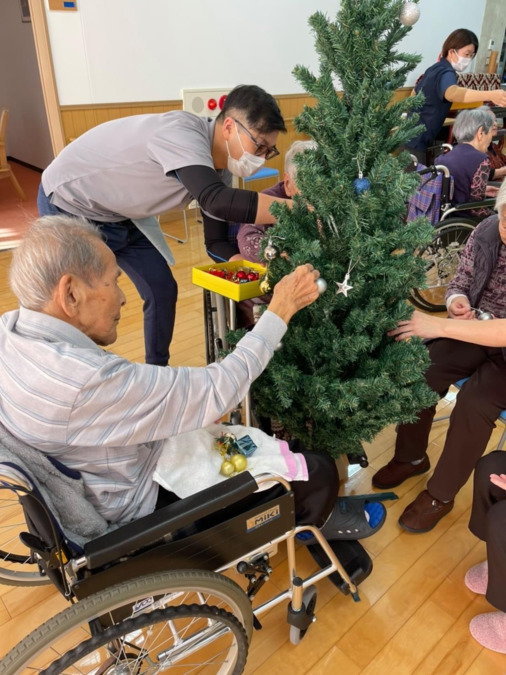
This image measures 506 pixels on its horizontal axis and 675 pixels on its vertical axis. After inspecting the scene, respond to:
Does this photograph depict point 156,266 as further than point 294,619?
Yes

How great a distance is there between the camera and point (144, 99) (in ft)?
13.6

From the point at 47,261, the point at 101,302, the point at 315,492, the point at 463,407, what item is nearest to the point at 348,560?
the point at 315,492

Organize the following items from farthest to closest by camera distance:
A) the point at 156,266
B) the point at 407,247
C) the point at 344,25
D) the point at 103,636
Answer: the point at 156,266 < the point at 407,247 < the point at 344,25 < the point at 103,636

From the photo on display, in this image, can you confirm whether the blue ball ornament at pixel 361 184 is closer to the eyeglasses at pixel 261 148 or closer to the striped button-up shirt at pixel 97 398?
the striped button-up shirt at pixel 97 398

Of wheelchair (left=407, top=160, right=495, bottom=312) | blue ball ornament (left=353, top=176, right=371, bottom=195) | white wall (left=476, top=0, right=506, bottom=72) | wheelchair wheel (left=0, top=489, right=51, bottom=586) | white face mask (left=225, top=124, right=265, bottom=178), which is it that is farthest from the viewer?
white wall (left=476, top=0, right=506, bottom=72)

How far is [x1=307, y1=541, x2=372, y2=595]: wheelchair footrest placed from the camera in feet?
4.67

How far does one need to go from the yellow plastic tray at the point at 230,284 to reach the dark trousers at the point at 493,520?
0.81m

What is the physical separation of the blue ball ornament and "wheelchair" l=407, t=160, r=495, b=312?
1648 mm

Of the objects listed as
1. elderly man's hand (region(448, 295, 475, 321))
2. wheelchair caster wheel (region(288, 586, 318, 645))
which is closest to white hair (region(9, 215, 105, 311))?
wheelchair caster wheel (region(288, 586, 318, 645))

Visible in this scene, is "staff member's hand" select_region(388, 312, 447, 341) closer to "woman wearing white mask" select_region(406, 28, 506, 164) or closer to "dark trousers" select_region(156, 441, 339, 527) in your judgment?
"dark trousers" select_region(156, 441, 339, 527)

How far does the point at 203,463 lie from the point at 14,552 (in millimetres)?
940

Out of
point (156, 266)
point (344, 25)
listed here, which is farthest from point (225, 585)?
point (156, 266)

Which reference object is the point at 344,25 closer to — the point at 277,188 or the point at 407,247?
the point at 407,247

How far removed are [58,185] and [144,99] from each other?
2.90 metres
